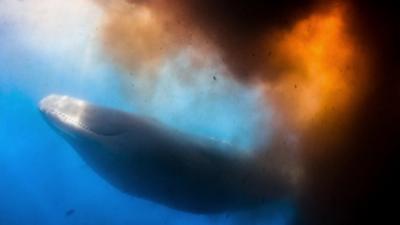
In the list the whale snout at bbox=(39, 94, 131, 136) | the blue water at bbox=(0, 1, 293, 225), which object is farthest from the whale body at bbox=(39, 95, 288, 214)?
the blue water at bbox=(0, 1, 293, 225)

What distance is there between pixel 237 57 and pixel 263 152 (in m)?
0.89

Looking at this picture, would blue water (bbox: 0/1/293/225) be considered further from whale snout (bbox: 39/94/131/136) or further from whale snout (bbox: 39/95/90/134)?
whale snout (bbox: 39/95/90/134)

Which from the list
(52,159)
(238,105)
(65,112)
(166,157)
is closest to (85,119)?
(65,112)

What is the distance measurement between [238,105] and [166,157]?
0.84 meters

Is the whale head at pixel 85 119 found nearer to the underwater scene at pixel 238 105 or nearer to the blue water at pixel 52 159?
the underwater scene at pixel 238 105

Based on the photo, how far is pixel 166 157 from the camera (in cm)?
361

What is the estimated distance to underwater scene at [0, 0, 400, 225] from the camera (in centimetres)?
315

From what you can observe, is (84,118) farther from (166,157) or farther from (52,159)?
(52,159)

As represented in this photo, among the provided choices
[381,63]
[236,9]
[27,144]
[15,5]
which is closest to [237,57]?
[236,9]

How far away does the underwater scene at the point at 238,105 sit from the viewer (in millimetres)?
3148

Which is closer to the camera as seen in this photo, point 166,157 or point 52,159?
point 166,157

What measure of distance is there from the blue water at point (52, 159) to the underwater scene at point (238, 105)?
0.12 meters

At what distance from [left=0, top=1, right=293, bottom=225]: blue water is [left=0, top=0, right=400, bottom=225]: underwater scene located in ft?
0.39

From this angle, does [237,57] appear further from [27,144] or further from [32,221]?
[27,144]
